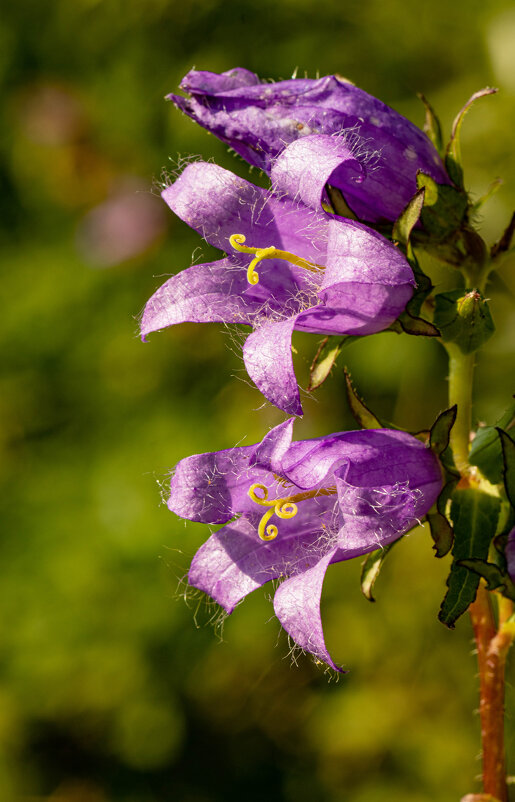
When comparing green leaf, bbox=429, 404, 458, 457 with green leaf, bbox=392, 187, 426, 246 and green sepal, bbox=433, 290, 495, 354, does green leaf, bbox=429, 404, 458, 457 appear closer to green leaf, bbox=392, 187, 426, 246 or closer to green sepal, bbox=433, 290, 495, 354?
green sepal, bbox=433, 290, 495, 354

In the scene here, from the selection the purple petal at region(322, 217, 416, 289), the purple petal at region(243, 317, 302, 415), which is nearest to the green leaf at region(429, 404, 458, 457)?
the purple petal at region(322, 217, 416, 289)

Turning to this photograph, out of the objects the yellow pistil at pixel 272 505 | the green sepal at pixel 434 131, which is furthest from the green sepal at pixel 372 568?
the green sepal at pixel 434 131

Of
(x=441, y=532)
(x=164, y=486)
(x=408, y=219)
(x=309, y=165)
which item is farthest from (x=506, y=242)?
(x=164, y=486)

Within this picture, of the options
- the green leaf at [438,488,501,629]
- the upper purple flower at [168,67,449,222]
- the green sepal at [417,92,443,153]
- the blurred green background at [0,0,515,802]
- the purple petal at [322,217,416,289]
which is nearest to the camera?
the purple petal at [322,217,416,289]

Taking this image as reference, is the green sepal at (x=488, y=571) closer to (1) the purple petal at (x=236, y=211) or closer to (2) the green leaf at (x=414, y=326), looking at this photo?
(2) the green leaf at (x=414, y=326)

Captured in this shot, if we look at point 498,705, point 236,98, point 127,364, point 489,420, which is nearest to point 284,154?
point 236,98
